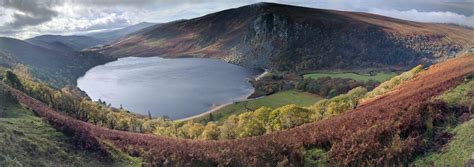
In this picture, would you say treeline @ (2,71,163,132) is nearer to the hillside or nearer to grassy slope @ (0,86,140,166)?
grassy slope @ (0,86,140,166)

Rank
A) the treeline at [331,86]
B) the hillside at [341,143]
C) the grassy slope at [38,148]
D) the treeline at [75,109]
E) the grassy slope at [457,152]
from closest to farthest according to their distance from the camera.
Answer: the grassy slope at [457,152]
the grassy slope at [38,148]
the hillside at [341,143]
the treeline at [75,109]
the treeline at [331,86]

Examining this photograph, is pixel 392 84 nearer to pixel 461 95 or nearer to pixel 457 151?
pixel 461 95

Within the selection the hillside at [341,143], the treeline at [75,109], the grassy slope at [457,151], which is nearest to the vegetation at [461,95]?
the hillside at [341,143]

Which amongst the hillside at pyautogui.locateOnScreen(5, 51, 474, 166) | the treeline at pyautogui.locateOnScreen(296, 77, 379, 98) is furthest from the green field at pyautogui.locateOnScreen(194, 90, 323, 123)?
the hillside at pyautogui.locateOnScreen(5, 51, 474, 166)

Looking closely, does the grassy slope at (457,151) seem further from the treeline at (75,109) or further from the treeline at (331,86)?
the treeline at (331,86)

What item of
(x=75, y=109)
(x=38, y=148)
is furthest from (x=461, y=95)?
(x=75, y=109)

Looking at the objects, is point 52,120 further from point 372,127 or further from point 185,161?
point 372,127
